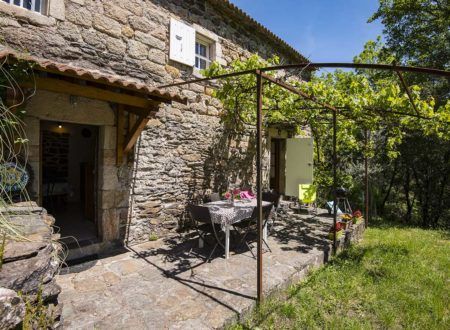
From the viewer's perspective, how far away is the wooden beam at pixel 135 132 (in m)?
3.87

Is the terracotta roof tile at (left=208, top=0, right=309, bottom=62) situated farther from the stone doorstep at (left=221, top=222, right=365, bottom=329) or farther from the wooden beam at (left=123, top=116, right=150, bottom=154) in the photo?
the stone doorstep at (left=221, top=222, right=365, bottom=329)

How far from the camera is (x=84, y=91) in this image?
127 inches

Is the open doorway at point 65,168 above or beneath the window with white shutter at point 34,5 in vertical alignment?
beneath

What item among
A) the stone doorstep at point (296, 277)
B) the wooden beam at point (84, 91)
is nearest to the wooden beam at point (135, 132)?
the wooden beam at point (84, 91)

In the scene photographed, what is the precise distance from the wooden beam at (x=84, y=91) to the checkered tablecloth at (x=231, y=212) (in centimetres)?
175

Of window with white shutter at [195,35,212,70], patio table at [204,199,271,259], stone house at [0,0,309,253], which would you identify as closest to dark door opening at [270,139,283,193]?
stone house at [0,0,309,253]

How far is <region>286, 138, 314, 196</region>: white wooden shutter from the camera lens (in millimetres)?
5883

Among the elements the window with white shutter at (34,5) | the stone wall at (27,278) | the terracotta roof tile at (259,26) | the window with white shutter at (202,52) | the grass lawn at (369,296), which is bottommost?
the grass lawn at (369,296)

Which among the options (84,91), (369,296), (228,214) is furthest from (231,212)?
(84,91)

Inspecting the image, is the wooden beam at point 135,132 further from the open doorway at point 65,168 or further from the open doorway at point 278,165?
the open doorway at point 278,165

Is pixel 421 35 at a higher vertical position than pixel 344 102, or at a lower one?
higher

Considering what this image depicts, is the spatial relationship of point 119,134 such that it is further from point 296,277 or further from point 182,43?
point 296,277

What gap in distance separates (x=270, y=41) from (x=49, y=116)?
574 centimetres

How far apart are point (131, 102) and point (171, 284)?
2.36 metres
